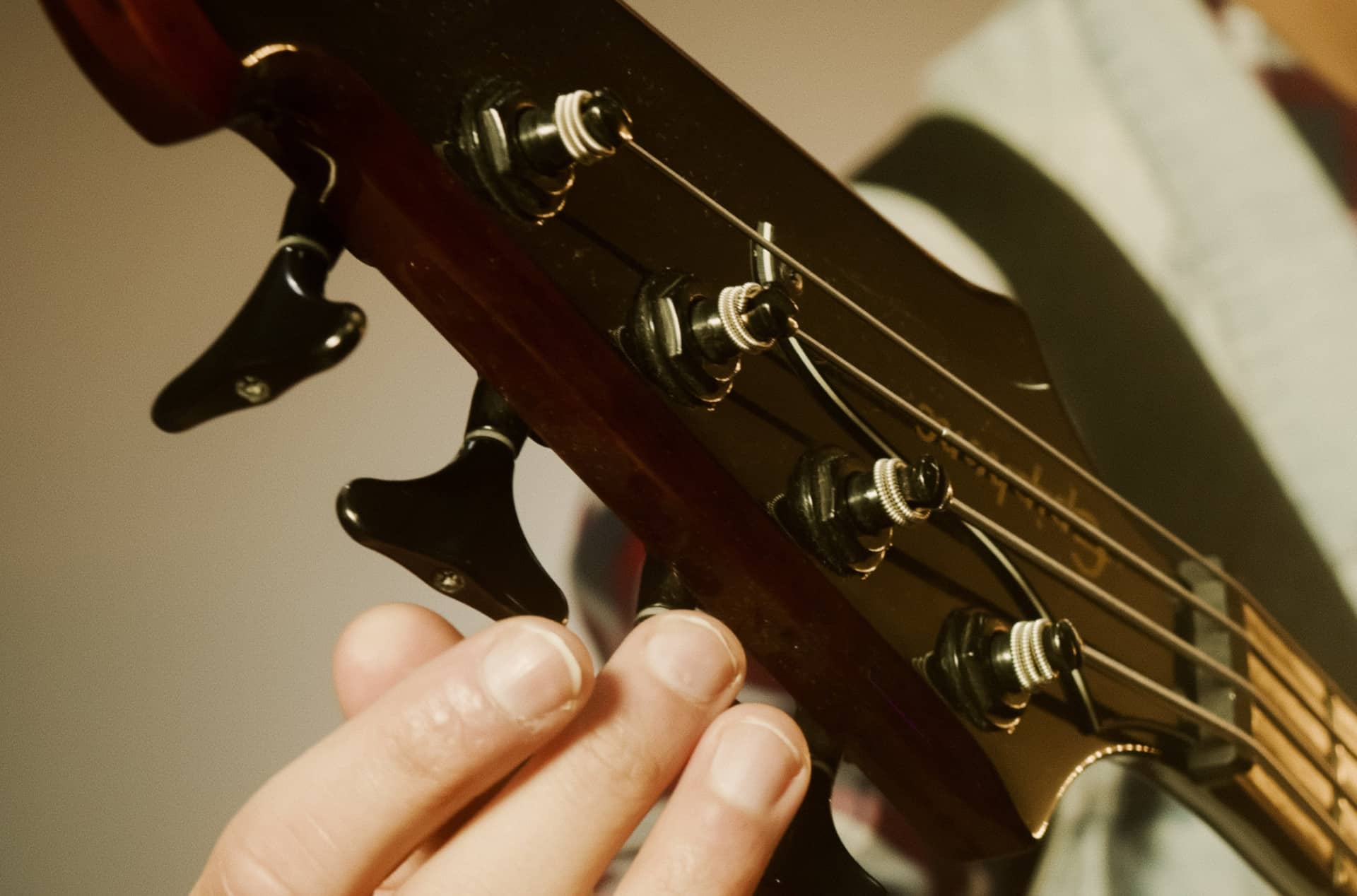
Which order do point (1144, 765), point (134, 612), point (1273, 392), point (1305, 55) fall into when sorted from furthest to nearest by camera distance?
point (1305, 55) → point (1273, 392) → point (1144, 765) → point (134, 612)

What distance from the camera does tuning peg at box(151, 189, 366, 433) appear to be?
0.27 metres

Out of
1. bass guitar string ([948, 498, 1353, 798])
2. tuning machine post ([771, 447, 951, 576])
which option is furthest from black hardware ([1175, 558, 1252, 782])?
tuning machine post ([771, 447, 951, 576])

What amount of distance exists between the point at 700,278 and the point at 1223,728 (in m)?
0.43

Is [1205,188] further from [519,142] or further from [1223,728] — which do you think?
[519,142]

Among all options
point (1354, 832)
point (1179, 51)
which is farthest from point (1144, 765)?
point (1179, 51)

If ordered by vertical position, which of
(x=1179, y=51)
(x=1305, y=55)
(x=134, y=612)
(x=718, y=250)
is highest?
(x=1305, y=55)

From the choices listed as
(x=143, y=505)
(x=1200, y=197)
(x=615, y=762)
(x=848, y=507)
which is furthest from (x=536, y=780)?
(x=1200, y=197)

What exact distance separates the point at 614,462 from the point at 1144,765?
456mm

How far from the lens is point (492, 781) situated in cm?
32

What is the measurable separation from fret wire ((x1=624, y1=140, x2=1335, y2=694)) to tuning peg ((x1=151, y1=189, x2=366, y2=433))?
13 centimetres

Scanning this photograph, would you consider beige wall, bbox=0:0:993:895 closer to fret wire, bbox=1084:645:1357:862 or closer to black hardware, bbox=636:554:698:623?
black hardware, bbox=636:554:698:623

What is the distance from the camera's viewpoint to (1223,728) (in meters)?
0.53

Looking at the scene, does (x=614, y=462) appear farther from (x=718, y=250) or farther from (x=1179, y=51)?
(x=1179, y=51)

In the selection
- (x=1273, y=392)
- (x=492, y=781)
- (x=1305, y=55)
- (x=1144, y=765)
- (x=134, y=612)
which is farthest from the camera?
(x=1305, y=55)
